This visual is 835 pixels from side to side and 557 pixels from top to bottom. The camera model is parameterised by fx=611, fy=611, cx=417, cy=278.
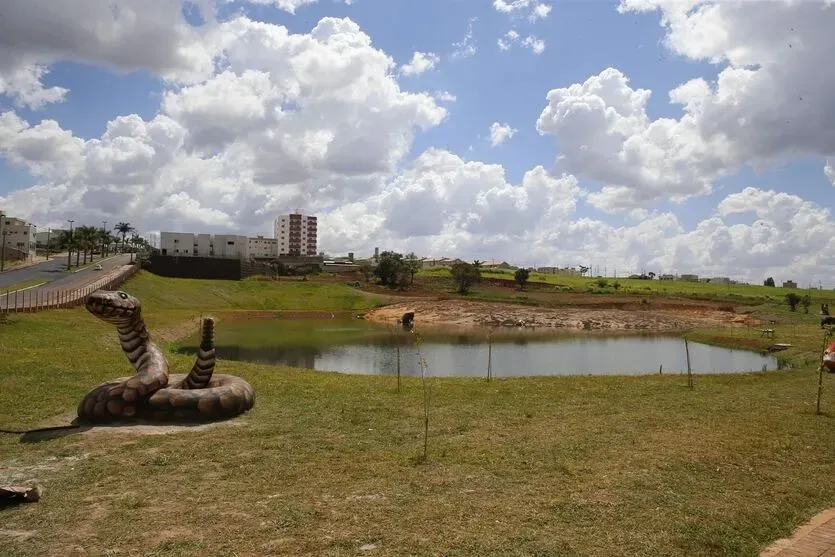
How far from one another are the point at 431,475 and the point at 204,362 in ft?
25.1

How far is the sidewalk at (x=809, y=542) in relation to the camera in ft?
25.3

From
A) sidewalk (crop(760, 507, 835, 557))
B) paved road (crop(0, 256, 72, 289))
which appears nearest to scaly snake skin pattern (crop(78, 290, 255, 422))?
sidewalk (crop(760, 507, 835, 557))

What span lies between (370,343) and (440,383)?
29.8 meters

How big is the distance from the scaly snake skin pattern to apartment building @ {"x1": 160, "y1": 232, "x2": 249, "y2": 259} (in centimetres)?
13705

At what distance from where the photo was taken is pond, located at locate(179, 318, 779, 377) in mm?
38125

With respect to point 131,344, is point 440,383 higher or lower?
lower

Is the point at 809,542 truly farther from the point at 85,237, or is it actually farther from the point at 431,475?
the point at 85,237

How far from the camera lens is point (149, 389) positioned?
48.8 ft

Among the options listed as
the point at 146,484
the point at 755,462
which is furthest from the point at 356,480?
the point at 755,462

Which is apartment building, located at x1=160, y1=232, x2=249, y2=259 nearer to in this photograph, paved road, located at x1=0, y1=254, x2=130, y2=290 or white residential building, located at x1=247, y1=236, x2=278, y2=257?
white residential building, located at x1=247, y1=236, x2=278, y2=257

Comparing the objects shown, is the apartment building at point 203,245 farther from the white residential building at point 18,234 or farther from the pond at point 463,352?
the pond at point 463,352

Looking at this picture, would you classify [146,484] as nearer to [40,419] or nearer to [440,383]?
[40,419]

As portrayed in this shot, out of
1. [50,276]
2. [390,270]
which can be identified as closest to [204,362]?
[50,276]

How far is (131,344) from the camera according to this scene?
15.7m
